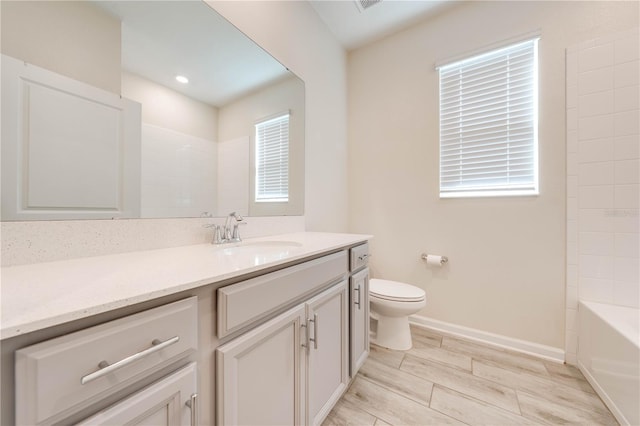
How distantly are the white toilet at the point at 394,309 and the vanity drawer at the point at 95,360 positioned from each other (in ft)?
4.63

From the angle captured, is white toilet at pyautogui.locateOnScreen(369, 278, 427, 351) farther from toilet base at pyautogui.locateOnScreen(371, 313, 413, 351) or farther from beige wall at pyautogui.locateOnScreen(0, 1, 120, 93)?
beige wall at pyautogui.locateOnScreen(0, 1, 120, 93)

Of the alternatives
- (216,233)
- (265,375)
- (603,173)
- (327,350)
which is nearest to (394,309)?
(327,350)

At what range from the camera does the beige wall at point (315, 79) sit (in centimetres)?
149

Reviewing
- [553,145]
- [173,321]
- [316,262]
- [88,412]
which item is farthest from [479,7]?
[88,412]

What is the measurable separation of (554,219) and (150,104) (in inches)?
95.4

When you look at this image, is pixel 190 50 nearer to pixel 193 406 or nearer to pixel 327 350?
pixel 193 406

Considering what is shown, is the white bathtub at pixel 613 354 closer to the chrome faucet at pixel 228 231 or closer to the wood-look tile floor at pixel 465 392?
the wood-look tile floor at pixel 465 392

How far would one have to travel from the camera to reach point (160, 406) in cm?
52

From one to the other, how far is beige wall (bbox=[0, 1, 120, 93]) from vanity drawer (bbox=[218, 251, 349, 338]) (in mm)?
887

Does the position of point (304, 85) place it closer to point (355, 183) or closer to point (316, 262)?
point (355, 183)

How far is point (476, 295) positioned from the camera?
1.88 m

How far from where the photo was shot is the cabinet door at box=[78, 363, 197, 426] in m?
0.45

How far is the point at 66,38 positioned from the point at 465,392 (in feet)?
7.76

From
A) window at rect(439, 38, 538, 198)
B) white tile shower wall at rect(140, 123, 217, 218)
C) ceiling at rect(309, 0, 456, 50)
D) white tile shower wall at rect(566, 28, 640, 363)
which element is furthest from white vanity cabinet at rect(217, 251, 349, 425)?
ceiling at rect(309, 0, 456, 50)
